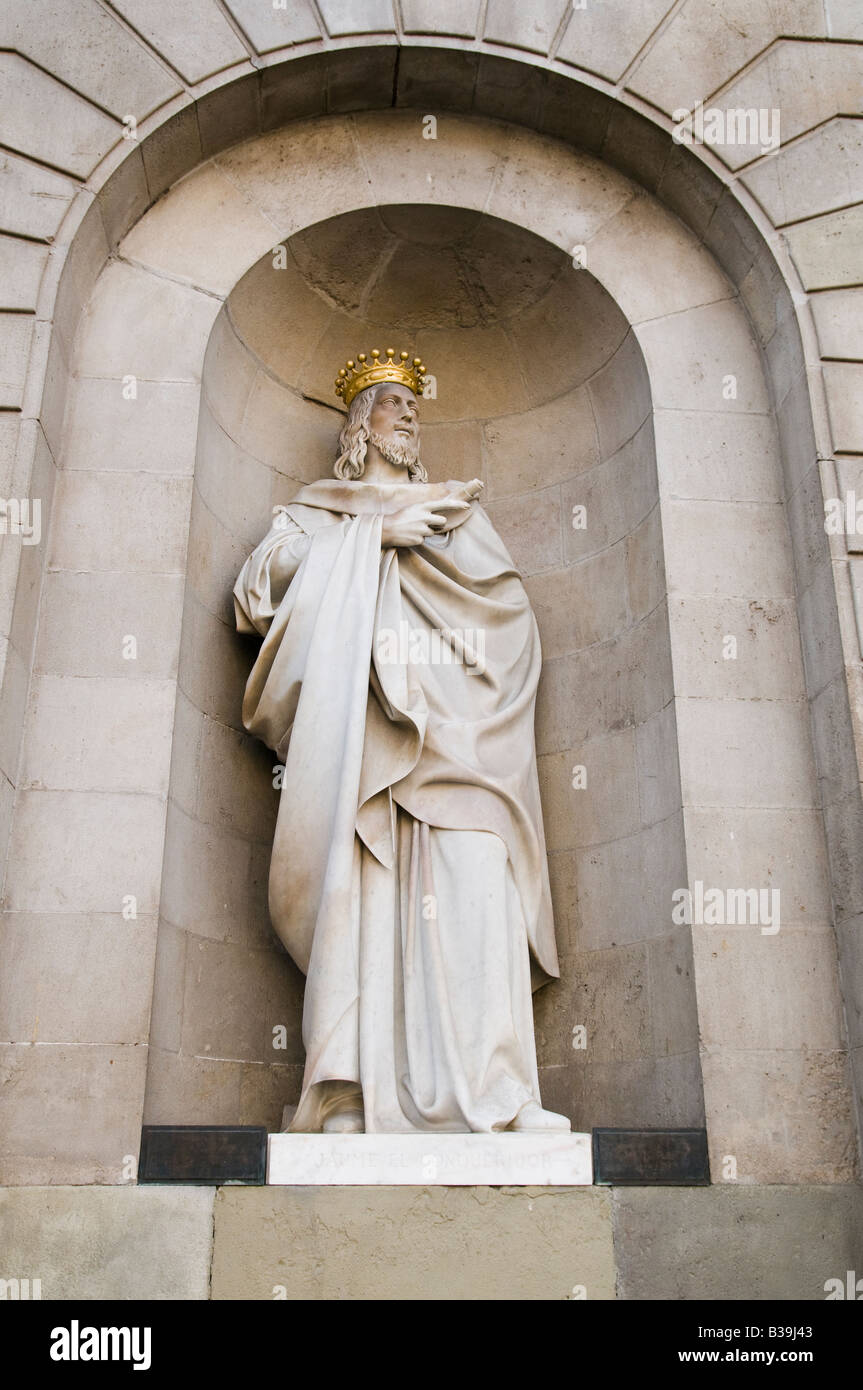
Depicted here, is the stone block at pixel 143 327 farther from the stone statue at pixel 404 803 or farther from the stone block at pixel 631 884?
the stone block at pixel 631 884

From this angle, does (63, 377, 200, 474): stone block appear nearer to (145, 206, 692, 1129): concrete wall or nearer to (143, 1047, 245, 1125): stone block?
(145, 206, 692, 1129): concrete wall

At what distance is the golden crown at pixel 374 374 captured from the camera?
6.96 m

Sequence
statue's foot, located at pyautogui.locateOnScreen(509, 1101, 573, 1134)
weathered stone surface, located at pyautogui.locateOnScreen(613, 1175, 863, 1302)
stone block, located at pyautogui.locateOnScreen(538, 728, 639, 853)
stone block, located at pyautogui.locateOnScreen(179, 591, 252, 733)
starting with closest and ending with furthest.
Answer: weathered stone surface, located at pyautogui.locateOnScreen(613, 1175, 863, 1302), statue's foot, located at pyautogui.locateOnScreen(509, 1101, 573, 1134), stone block, located at pyautogui.locateOnScreen(179, 591, 252, 733), stone block, located at pyautogui.locateOnScreen(538, 728, 639, 853)

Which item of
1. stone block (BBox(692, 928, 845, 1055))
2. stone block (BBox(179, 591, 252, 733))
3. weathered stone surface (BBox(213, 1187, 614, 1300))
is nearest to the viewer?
weathered stone surface (BBox(213, 1187, 614, 1300))

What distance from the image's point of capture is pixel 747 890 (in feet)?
18.1

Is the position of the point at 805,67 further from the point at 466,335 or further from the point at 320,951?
the point at 320,951

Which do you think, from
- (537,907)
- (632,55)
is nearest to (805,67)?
(632,55)

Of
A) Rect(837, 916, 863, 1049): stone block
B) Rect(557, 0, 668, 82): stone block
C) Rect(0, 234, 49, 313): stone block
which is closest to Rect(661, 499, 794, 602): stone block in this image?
Rect(837, 916, 863, 1049): stone block

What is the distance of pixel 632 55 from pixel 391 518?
2.78 metres

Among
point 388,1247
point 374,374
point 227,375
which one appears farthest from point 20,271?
point 388,1247

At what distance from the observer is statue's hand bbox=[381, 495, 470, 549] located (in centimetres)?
618

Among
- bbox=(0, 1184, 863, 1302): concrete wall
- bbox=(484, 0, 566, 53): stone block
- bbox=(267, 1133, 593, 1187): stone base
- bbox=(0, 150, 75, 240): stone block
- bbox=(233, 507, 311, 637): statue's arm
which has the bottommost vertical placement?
bbox=(0, 1184, 863, 1302): concrete wall

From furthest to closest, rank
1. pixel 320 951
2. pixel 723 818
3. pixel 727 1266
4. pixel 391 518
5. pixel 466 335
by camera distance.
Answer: pixel 466 335, pixel 391 518, pixel 723 818, pixel 320 951, pixel 727 1266

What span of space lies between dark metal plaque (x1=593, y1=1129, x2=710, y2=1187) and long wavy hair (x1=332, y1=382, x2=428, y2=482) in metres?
3.47
